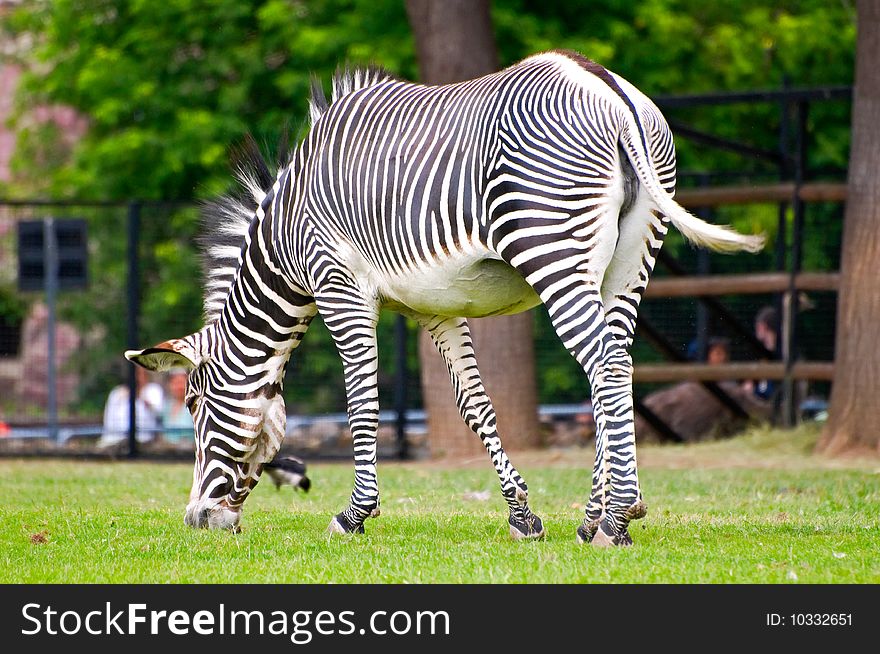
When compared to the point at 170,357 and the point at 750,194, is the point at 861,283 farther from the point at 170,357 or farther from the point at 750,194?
the point at 170,357

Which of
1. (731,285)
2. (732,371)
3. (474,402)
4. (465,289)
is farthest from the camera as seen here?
(731,285)

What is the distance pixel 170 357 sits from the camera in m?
7.18

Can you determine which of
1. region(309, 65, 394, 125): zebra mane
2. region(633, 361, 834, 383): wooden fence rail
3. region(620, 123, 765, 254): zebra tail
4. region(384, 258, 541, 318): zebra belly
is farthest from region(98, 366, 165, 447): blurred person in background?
region(620, 123, 765, 254): zebra tail

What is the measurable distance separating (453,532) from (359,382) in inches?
39.4

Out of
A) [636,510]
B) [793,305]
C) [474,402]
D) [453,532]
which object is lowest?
[453,532]

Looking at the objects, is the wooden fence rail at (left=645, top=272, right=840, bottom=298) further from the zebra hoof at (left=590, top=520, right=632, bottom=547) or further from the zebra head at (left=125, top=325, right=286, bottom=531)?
the zebra hoof at (left=590, top=520, right=632, bottom=547)

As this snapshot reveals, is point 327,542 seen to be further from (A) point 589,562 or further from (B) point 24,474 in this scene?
(B) point 24,474

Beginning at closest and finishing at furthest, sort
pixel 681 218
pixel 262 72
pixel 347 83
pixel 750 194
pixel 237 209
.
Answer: pixel 681 218 → pixel 347 83 → pixel 237 209 → pixel 750 194 → pixel 262 72

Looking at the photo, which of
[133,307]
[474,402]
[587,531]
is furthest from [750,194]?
[587,531]

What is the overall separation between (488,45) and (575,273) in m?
8.06

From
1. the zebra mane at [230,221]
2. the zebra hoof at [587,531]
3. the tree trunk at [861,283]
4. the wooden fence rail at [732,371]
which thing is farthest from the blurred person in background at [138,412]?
the zebra hoof at [587,531]

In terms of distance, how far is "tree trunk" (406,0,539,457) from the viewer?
1336 centimetres

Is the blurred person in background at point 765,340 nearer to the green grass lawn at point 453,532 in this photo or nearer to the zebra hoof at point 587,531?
the green grass lawn at point 453,532

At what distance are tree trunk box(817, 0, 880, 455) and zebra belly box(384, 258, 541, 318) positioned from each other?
6.02m
